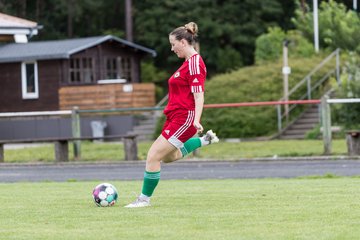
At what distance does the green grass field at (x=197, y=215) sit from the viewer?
32.5 ft

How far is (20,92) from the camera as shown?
46625mm

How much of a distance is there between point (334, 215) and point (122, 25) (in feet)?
206

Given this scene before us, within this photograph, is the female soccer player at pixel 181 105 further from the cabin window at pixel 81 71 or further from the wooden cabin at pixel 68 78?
the cabin window at pixel 81 71

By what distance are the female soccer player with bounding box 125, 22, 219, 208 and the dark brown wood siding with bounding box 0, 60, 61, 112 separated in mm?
32576

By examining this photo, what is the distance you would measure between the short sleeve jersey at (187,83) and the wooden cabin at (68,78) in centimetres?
3142

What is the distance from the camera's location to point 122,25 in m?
73.4

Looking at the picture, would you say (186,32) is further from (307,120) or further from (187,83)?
(307,120)

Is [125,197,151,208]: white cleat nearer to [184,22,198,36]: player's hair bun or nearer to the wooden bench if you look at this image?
[184,22,198,36]: player's hair bun

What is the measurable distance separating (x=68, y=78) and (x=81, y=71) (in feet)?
3.05

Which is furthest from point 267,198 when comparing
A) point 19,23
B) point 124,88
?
point 124,88

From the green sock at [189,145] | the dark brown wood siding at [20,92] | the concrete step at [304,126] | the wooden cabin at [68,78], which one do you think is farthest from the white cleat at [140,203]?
the dark brown wood siding at [20,92]

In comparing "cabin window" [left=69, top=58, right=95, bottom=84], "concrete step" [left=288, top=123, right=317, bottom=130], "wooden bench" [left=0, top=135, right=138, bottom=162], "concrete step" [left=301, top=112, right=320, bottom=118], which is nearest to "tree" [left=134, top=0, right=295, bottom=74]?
"cabin window" [left=69, top=58, right=95, bottom=84]

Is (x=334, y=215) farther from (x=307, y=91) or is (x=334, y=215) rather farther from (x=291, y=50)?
(x=291, y=50)

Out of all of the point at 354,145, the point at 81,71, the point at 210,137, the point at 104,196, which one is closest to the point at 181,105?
the point at 210,137
